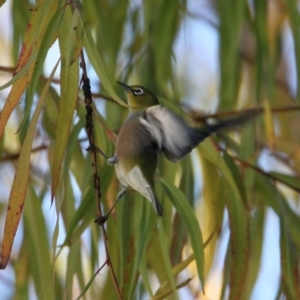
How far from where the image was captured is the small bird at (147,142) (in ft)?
3.32

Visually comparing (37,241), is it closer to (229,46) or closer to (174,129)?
(174,129)

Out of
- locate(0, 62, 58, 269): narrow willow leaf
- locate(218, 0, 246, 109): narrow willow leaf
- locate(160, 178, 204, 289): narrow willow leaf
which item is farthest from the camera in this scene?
locate(218, 0, 246, 109): narrow willow leaf

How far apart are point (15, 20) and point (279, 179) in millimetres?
621

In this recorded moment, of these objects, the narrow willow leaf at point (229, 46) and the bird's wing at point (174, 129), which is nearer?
the bird's wing at point (174, 129)

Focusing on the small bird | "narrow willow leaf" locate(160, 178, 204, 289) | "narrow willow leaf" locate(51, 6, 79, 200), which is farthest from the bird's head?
"narrow willow leaf" locate(51, 6, 79, 200)

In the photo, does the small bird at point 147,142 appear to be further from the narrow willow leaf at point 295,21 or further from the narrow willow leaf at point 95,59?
the narrow willow leaf at point 295,21

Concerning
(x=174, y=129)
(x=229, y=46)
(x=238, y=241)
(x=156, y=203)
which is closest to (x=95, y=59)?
(x=174, y=129)

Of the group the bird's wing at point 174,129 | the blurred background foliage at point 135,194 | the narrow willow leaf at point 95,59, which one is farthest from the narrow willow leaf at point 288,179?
the narrow willow leaf at point 95,59

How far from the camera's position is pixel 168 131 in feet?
3.47

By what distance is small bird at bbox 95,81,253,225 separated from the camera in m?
1.01

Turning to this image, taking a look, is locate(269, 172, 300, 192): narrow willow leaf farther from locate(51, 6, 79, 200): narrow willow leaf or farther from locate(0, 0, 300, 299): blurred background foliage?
locate(51, 6, 79, 200): narrow willow leaf

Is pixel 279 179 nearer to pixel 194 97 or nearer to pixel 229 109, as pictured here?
pixel 229 109

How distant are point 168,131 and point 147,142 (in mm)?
153

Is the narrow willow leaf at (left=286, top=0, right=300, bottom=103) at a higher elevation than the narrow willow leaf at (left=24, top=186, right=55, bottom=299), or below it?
higher
